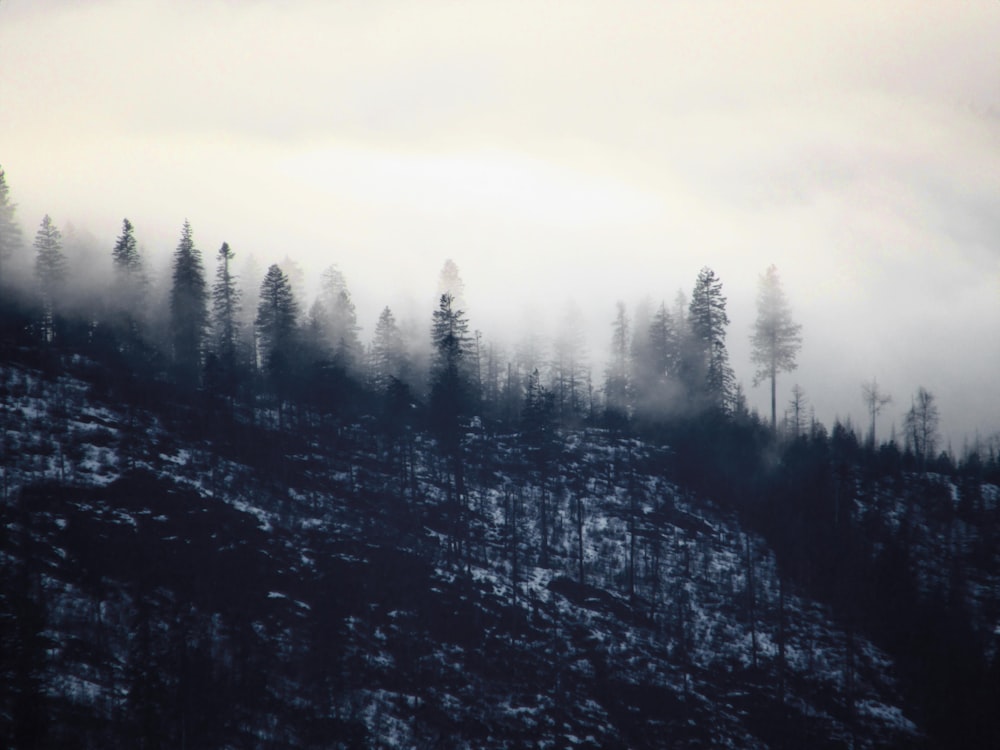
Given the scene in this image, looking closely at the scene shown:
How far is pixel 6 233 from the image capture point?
265ft

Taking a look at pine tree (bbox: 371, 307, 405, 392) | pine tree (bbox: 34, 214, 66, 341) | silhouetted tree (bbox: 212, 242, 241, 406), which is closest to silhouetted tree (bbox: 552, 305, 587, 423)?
pine tree (bbox: 371, 307, 405, 392)

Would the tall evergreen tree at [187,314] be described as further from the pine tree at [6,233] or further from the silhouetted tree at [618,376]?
the silhouetted tree at [618,376]

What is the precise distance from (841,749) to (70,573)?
4857 centimetres

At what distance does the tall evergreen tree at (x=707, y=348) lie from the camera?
8850 centimetres

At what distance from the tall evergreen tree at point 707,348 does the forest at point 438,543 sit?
279mm

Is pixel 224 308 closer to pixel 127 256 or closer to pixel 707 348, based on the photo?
pixel 127 256

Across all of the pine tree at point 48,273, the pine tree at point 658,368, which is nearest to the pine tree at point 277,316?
the pine tree at point 48,273

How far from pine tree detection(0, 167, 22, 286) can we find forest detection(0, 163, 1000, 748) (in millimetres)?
347

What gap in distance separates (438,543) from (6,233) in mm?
49805

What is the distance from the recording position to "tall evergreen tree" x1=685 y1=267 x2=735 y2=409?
88.5m

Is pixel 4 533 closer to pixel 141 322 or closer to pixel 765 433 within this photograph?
pixel 141 322

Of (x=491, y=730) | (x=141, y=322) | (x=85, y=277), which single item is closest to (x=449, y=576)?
(x=491, y=730)

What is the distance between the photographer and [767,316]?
90.4 m

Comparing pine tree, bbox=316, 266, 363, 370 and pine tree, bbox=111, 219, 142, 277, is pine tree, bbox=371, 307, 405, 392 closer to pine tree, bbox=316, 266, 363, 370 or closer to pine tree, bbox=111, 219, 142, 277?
pine tree, bbox=316, 266, 363, 370
